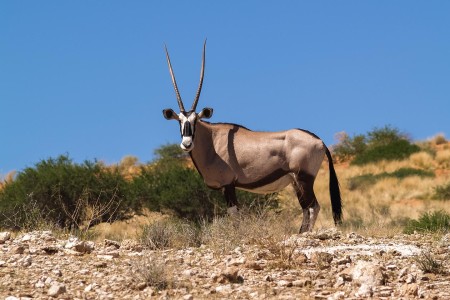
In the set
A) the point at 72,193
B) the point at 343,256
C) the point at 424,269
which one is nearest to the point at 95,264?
the point at 343,256

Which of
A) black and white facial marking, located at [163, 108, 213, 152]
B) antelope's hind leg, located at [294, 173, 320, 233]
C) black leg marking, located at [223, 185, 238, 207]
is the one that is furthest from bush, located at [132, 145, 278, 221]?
black and white facial marking, located at [163, 108, 213, 152]

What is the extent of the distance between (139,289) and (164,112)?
5829mm

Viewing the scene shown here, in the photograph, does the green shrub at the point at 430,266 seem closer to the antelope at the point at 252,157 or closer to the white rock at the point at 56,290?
the white rock at the point at 56,290

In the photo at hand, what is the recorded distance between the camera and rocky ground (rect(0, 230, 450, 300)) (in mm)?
6980

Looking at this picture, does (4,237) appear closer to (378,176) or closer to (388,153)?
(378,176)

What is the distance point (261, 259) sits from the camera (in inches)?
336

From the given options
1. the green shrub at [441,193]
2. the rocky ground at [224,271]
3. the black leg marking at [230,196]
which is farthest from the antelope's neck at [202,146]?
the green shrub at [441,193]

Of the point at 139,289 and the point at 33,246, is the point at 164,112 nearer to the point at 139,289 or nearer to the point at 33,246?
the point at 33,246

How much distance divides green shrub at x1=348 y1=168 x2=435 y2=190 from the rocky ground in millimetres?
22123

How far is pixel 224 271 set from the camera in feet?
24.1

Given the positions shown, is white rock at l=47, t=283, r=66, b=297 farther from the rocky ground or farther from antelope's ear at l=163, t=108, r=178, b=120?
antelope's ear at l=163, t=108, r=178, b=120

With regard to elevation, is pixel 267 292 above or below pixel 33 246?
below

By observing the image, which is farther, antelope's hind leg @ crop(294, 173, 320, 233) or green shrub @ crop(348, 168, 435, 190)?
green shrub @ crop(348, 168, 435, 190)

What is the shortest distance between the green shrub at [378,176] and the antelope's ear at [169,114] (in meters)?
20.0
